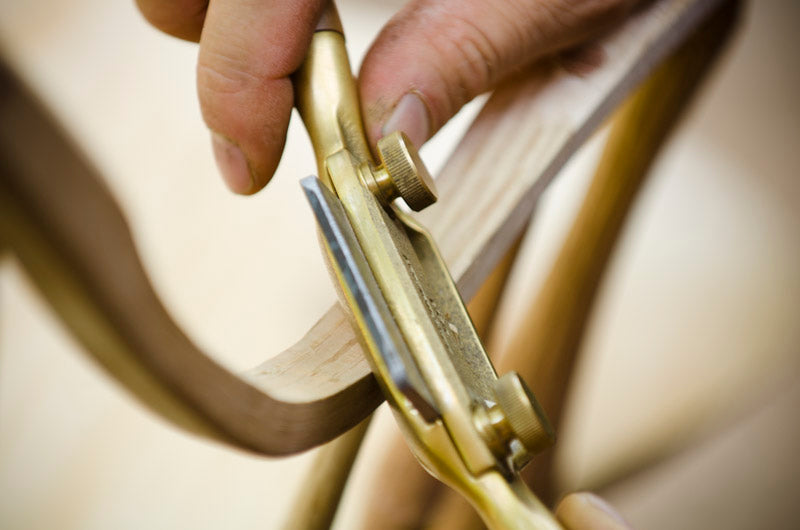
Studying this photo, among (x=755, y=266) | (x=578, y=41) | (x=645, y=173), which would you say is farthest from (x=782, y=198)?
(x=578, y=41)

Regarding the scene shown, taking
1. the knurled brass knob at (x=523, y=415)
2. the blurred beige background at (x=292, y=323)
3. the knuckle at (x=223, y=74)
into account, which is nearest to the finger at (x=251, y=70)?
the knuckle at (x=223, y=74)

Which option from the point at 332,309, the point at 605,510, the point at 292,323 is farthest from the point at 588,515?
the point at 292,323

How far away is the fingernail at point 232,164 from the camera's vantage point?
1.18 feet

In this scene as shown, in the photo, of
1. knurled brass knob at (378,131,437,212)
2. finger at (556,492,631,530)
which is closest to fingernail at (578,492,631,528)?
finger at (556,492,631,530)

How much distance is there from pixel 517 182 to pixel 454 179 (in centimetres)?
4

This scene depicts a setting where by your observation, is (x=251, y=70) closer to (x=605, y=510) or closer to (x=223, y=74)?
(x=223, y=74)

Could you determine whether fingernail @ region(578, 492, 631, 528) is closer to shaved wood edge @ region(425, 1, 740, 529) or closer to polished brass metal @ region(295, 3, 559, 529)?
polished brass metal @ region(295, 3, 559, 529)

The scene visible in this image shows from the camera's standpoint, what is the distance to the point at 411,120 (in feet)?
1.13

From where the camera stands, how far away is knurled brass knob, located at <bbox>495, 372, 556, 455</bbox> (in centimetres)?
22

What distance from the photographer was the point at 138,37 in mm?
1009

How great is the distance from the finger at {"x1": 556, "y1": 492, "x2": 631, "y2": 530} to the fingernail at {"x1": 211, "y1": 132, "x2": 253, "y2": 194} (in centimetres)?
22

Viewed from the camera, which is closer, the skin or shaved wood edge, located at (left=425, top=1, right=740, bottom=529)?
the skin

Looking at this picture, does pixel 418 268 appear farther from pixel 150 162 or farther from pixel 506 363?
pixel 150 162

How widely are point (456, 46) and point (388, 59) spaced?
0.04m
